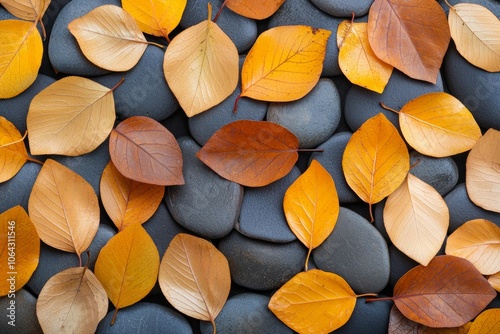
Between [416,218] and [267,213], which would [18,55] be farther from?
[416,218]

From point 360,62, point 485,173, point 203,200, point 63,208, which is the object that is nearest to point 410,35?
point 360,62

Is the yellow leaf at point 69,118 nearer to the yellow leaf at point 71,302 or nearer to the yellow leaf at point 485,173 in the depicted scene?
the yellow leaf at point 71,302

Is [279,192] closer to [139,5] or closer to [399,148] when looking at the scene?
[399,148]

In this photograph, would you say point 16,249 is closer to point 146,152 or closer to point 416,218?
point 146,152

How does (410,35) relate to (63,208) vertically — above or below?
above

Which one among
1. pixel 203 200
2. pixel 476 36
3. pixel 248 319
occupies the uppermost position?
pixel 476 36

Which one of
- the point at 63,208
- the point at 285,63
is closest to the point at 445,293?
the point at 285,63

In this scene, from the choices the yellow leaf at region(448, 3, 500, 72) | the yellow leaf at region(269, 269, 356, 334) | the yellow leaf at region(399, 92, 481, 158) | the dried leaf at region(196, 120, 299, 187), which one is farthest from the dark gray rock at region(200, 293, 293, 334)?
the yellow leaf at region(448, 3, 500, 72)
